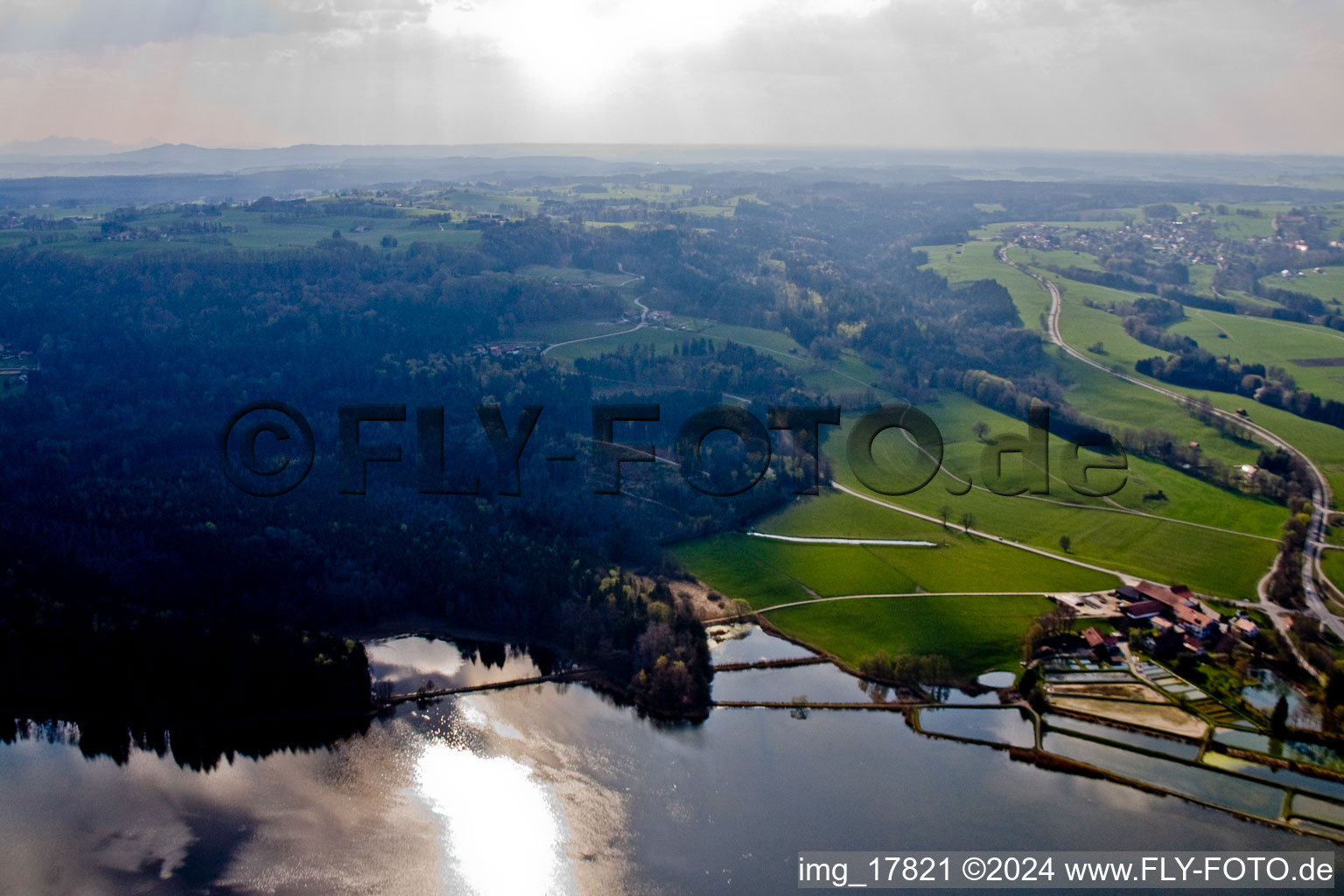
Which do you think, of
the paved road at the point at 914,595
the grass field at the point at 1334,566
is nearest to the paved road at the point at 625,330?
the paved road at the point at 914,595

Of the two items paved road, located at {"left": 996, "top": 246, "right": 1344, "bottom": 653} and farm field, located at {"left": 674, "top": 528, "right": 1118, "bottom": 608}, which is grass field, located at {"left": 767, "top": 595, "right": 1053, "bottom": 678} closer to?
farm field, located at {"left": 674, "top": 528, "right": 1118, "bottom": 608}

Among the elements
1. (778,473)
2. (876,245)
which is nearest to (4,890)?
(778,473)

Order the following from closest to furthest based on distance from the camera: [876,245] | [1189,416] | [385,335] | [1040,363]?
[1189,416]
[385,335]
[1040,363]
[876,245]

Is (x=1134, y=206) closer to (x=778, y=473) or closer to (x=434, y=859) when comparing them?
(x=778, y=473)

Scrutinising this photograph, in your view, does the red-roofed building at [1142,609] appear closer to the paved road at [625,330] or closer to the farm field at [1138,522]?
the farm field at [1138,522]

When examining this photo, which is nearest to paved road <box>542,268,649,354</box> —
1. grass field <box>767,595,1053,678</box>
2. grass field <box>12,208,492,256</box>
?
grass field <box>12,208,492,256</box>

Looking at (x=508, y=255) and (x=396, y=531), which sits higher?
(x=508, y=255)
